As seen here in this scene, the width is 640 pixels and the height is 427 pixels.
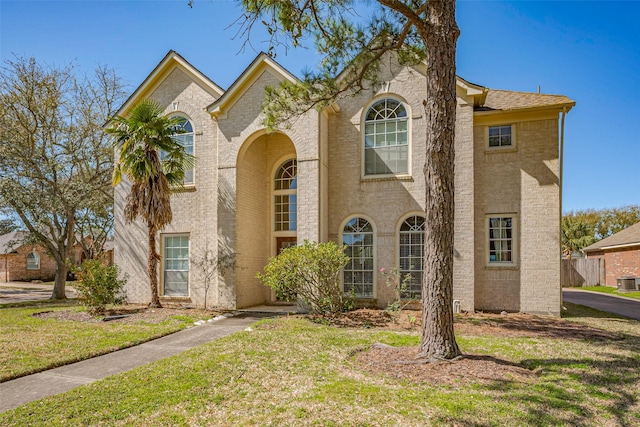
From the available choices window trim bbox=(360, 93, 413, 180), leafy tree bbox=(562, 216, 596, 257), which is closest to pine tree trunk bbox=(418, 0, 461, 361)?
window trim bbox=(360, 93, 413, 180)

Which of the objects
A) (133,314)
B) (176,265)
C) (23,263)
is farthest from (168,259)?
(23,263)

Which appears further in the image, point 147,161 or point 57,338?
point 147,161

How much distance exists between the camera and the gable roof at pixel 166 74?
563 inches

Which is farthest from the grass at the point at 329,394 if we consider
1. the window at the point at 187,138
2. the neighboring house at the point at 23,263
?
the neighboring house at the point at 23,263

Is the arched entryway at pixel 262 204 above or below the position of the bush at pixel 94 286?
above

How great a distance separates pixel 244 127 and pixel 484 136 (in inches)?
321

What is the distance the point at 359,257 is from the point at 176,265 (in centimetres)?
676

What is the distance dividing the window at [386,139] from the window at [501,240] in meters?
3.39

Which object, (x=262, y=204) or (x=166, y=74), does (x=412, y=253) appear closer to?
(x=262, y=204)

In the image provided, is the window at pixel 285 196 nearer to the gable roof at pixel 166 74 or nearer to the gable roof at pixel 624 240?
the gable roof at pixel 166 74

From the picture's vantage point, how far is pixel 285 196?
50.2 feet

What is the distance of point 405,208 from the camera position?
42.0 feet

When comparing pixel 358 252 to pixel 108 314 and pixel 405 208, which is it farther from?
pixel 108 314

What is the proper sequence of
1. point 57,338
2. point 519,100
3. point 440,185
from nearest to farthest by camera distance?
point 440,185 < point 57,338 < point 519,100
